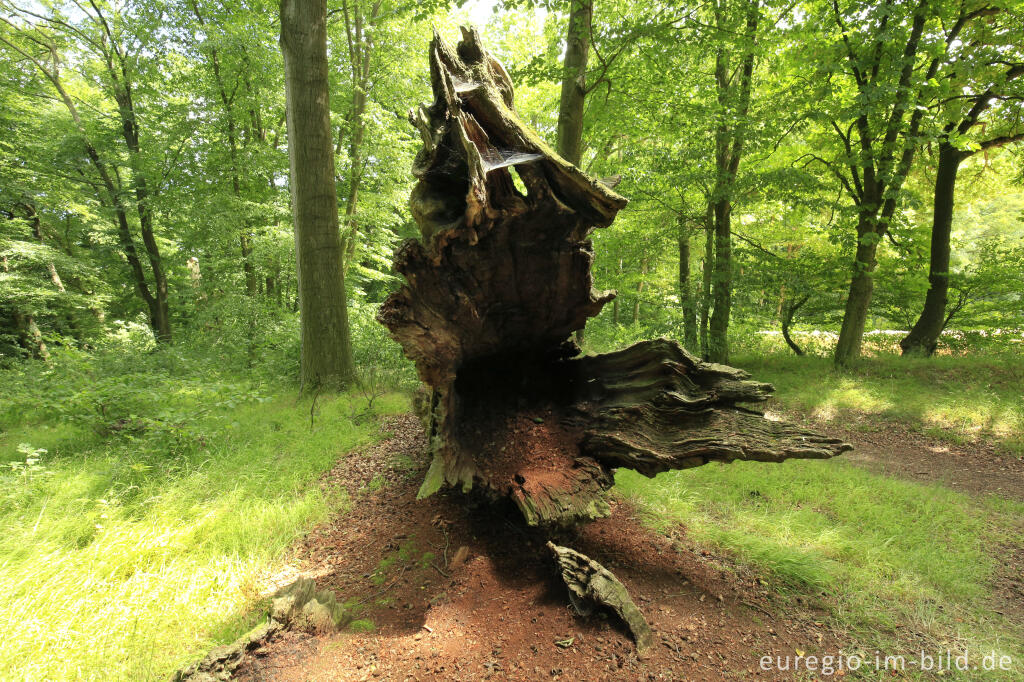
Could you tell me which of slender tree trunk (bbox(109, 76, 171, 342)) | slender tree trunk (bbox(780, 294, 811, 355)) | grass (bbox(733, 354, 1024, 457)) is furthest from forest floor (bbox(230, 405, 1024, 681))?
slender tree trunk (bbox(109, 76, 171, 342))

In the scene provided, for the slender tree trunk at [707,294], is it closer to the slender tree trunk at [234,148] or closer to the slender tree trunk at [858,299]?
the slender tree trunk at [858,299]

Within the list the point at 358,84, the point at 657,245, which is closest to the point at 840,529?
the point at 657,245

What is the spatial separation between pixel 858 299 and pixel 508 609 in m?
10.2

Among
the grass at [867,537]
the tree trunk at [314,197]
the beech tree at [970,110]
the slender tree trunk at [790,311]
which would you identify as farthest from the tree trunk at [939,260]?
the tree trunk at [314,197]

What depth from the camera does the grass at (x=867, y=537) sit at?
2471 mm

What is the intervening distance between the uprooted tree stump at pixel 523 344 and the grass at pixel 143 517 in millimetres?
1448

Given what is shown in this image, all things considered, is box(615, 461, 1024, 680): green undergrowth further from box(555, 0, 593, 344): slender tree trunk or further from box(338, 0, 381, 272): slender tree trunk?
box(338, 0, 381, 272): slender tree trunk

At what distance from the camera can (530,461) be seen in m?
2.98

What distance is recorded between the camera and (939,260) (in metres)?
9.67

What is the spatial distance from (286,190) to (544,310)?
1257 cm

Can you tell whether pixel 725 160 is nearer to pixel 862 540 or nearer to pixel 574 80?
pixel 574 80

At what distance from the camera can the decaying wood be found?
209 cm

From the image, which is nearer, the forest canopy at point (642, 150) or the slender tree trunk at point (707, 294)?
the forest canopy at point (642, 150)

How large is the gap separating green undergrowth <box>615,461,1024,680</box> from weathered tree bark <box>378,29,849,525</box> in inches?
36.4
